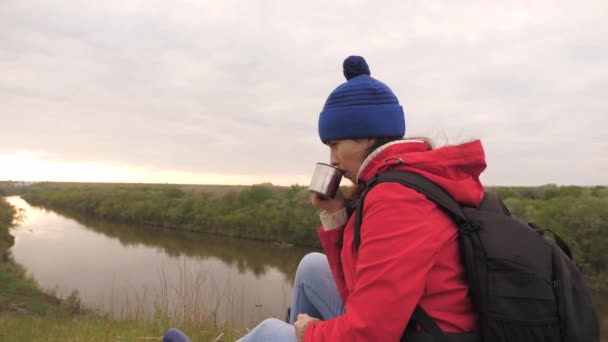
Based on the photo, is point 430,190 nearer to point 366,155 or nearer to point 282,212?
point 366,155

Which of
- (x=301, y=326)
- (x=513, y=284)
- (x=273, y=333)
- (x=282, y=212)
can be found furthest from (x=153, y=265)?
(x=513, y=284)

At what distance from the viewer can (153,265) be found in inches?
687

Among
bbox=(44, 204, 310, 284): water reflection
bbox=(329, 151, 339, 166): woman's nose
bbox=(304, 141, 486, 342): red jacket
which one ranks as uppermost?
bbox=(329, 151, 339, 166): woman's nose

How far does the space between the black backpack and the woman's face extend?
310 millimetres

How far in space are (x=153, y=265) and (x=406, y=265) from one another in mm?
18220

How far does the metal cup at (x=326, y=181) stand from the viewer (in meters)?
1.36

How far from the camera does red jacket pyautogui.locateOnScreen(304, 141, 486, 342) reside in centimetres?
93

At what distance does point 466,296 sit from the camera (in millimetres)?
982

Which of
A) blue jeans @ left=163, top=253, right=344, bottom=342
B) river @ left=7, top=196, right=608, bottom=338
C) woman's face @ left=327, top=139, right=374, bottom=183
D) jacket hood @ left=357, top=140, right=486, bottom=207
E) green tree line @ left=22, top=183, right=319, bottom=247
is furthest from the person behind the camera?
green tree line @ left=22, top=183, right=319, bottom=247

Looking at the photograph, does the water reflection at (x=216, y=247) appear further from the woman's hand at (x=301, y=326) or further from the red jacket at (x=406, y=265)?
the red jacket at (x=406, y=265)

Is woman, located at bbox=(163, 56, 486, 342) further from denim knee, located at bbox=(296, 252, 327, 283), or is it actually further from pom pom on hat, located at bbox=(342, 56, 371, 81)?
denim knee, located at bbox=(296, 252, 327, 283)

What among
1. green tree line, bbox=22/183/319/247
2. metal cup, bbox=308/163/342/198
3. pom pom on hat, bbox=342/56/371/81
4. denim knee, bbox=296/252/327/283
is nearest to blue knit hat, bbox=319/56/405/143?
pom pom on hat, bbox=342/56/371/81

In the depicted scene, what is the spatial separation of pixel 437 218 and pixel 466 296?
8.1 inches

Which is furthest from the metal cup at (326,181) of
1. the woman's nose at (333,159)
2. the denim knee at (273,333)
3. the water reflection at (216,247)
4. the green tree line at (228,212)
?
the green tree line at (228,212)
